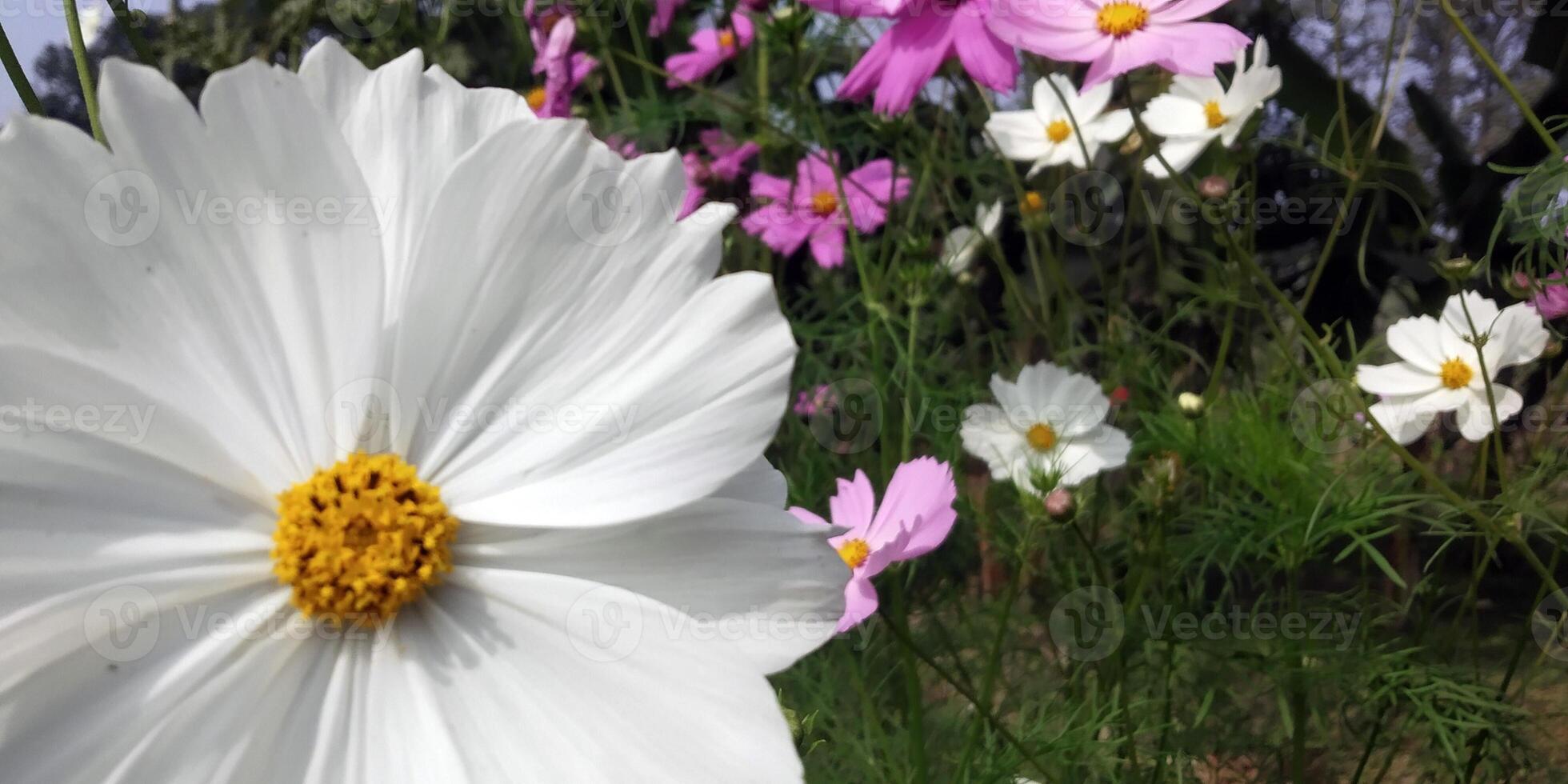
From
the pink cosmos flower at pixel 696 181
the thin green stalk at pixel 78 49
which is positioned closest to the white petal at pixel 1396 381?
the pink cosmos flower at pixel 696 181

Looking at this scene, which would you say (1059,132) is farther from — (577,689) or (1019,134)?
(577,689)

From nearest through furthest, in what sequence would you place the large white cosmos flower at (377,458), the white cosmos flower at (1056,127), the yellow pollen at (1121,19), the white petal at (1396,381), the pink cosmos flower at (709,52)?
the large white cosmos flower at (377,458)
the yellow pollen at (1121,19)
the white petal at (1396,381)
the white cosmos flower at (1056,127)
the pink cosmos flower at (709,52)

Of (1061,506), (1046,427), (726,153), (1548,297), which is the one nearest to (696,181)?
(726,153)

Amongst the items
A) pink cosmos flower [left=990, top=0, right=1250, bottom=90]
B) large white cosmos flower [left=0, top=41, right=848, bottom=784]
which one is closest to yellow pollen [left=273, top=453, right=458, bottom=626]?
large white cosmos flower [left=0, top=41, right=848, bottom=784]

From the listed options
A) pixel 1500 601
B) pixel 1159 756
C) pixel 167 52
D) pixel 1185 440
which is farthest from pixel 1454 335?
pixel 167 52

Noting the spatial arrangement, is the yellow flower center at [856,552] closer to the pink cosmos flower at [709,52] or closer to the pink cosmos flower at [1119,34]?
the pink cosmos flower at [1119,34]

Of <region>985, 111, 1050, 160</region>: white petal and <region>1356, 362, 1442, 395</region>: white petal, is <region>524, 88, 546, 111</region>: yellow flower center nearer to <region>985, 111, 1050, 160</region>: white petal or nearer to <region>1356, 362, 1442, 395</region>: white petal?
<region>985, 111, 1050, 160</region>: white petal
